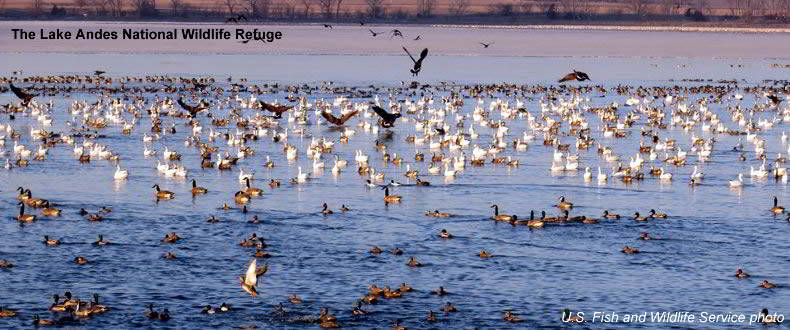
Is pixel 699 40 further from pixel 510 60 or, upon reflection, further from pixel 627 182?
pixel 627 182

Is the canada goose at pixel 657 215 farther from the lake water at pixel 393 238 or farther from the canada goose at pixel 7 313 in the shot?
the canada goose at pixel 7 313

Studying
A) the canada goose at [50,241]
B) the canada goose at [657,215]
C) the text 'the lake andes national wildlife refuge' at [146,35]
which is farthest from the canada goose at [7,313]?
the text 'the lake andes national wildlife refuge' at [146,35]

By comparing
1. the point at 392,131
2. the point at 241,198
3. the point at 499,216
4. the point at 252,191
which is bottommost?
the point at 499,216

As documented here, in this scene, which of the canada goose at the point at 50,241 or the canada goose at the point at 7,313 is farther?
the canada goose at the point at 50,241

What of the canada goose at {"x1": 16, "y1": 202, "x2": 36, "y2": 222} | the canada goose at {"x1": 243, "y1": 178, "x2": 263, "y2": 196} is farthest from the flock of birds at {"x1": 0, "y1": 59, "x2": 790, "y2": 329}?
the canada goose at {"x1": 243, "y1": 178, "x2": 263, "y2": 196}

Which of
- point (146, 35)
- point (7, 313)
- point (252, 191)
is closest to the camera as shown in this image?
point (7, 313)

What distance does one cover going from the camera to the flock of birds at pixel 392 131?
104ft

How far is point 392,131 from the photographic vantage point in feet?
165

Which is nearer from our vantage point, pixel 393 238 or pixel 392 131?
pixel 393 238

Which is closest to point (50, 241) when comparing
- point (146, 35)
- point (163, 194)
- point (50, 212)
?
point (50, 212)

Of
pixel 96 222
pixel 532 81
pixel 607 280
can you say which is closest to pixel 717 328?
pixel 607 280

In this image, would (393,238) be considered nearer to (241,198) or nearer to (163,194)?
(241,198)

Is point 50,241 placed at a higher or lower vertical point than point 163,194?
lower

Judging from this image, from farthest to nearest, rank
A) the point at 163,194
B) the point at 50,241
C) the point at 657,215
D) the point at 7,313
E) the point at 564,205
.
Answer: the point at 163,194 < the point at 564,205 < the point at 657,215 < the point at 50,241 < the point at 7,313
